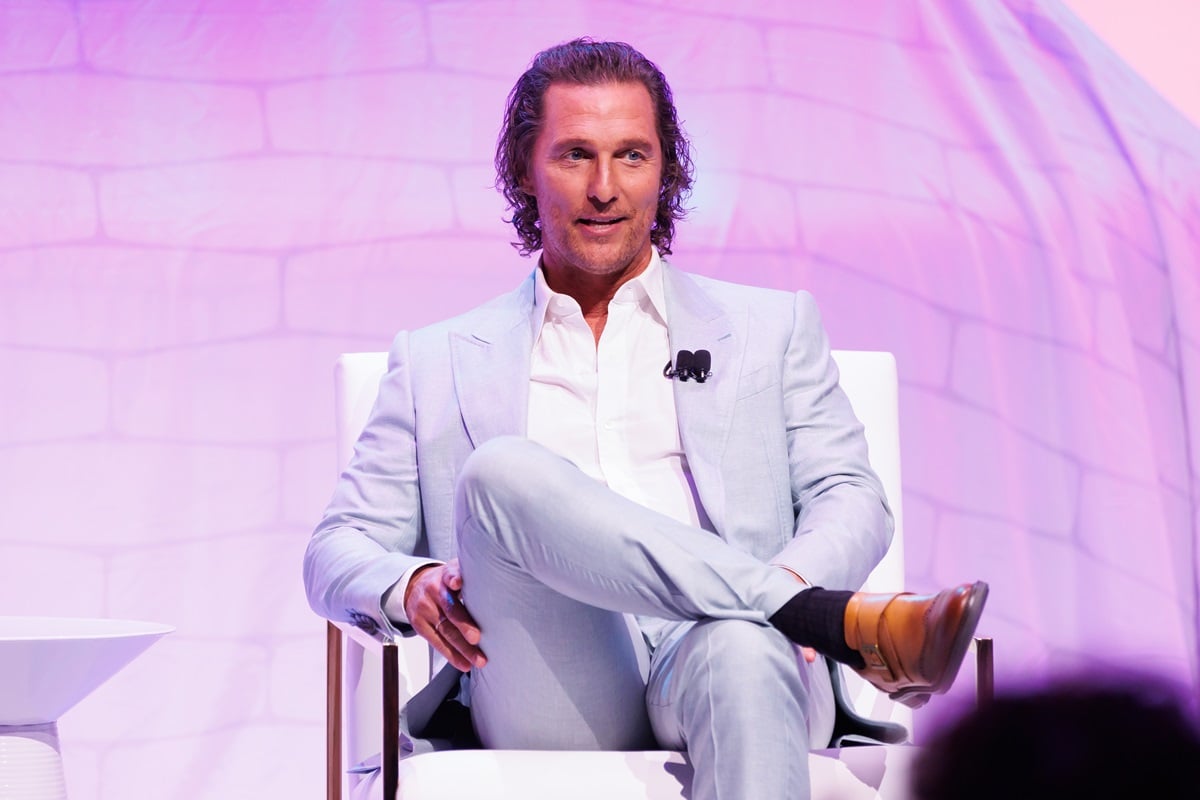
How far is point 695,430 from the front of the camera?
2025mm

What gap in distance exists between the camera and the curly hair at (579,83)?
2312 mm

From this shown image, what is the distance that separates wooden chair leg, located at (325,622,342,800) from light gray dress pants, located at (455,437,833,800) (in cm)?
47

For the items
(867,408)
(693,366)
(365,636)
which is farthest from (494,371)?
(867,408)

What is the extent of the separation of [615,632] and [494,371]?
59 centimetres

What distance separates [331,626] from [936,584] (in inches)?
51.0

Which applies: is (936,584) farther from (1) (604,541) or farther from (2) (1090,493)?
(1) (604,541)

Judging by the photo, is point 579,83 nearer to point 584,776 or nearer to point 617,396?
point 617,396

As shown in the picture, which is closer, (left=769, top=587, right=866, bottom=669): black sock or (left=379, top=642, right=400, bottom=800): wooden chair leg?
(left=769, top=587, right=866, bottom=669): black sock

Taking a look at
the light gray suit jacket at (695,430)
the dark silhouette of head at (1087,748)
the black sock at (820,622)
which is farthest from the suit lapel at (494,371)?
the dark silhouette of head at (1087,748)

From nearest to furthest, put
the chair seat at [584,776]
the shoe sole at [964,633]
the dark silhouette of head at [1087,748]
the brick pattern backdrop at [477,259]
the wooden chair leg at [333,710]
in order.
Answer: the dark silhouette of head at [1087,748] < the shoe sole at [964,633] < the chair seat at [584,776] < the wooden chair leg at [333,710] < the brick pattern backdrop at [477,259]

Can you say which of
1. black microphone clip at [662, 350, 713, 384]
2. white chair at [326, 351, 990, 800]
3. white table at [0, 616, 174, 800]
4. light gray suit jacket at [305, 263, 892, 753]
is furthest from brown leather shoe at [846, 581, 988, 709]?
white table at [0, 616, 174, 800]

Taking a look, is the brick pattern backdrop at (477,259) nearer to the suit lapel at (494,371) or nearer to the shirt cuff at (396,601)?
the suit lapel at (494,371)

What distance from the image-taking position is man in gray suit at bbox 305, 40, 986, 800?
1467 millimetres

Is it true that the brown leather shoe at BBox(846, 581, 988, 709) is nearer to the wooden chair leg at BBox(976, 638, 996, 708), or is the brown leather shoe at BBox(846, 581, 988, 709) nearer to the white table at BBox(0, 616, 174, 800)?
the wooden chair leg at BBox(976, 638, 996, 708)
